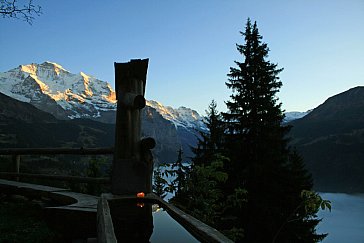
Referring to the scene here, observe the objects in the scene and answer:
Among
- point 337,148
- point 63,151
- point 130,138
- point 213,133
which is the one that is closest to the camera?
point 130,138

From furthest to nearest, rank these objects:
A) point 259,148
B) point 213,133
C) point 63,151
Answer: point 213,133 < point 259,148 < point 63,151

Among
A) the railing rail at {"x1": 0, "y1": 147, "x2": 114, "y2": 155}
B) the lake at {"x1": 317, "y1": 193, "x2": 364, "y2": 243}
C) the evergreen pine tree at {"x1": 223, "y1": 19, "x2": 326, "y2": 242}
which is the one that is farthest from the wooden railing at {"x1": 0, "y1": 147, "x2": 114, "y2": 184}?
the lake at {"x1": 317, "y1": 193, "x2": 364, "y2": 243}

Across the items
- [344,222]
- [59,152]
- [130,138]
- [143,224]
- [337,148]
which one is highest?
[337,148]

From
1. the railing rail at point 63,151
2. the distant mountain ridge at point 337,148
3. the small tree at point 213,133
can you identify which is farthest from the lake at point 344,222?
the railing rail at point 63,151

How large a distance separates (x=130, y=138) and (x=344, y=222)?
60934mm

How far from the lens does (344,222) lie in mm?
52688

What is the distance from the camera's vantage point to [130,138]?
4.34m

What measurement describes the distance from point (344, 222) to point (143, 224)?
6118cm

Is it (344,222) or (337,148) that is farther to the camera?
(337,148)

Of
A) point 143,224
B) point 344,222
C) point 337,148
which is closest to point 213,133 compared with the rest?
point 143,224

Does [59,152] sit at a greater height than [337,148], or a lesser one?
lesser

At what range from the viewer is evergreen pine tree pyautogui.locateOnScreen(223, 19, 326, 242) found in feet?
43.3

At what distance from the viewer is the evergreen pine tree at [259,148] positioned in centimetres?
1320

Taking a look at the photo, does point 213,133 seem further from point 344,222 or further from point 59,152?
point 344,222
